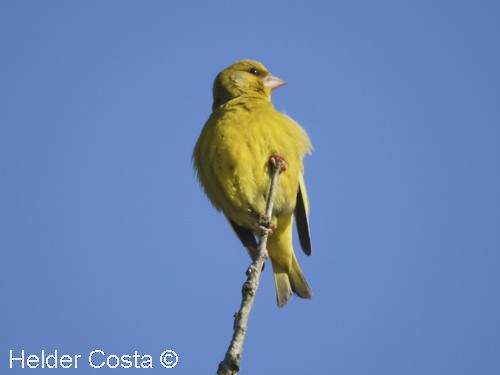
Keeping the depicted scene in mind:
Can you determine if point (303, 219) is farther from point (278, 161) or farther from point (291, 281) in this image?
point (278, 161)

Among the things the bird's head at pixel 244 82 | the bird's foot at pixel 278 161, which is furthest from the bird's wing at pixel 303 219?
the bird's head at pixel 244 82

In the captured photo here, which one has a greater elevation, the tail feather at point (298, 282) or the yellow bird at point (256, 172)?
the yellow bird at point (256, 172)

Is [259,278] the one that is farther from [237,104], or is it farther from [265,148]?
[237,104]

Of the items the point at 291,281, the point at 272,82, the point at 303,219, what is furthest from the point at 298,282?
the point at 272,82

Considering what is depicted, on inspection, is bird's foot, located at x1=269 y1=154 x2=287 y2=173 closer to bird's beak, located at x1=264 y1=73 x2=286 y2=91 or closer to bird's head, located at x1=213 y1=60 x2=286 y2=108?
bird's head, located at x1=213 y1=60 x2=286 y2=108

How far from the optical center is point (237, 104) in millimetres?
5484

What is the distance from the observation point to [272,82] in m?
6.14

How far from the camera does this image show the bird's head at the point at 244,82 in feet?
19.6

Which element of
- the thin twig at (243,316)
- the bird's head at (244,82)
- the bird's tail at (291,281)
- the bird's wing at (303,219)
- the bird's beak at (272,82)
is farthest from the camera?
the bird's beak at (272,82)

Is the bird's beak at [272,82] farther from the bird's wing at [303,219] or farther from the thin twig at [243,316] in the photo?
the thin twig at [243,316]

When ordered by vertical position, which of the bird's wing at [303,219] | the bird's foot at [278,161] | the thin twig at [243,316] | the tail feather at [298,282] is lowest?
the thin twig at [243,316]

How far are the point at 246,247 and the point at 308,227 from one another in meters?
0.51

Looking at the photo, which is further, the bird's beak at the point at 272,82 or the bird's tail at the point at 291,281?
the bird's beak at the point at 272,82

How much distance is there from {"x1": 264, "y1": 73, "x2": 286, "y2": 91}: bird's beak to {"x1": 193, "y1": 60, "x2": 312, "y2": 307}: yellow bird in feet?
0.72
